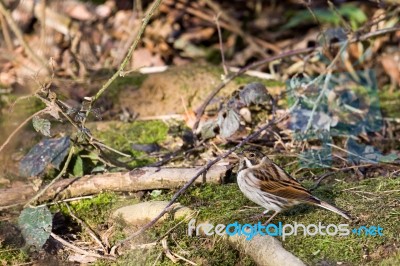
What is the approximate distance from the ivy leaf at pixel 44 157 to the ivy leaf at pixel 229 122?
1.01 meters

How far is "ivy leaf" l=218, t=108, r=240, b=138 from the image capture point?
15.6ft

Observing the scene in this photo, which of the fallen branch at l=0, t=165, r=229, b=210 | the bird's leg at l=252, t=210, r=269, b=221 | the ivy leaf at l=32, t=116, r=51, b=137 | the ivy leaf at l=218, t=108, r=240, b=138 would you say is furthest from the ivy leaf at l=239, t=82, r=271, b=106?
the ivy leaf at l=32, t=116, r=51, b=137

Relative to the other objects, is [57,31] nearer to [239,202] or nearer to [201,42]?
[201,42]

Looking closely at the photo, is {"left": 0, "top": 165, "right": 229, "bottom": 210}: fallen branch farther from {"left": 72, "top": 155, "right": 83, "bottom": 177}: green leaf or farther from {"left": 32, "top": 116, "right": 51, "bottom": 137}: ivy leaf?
{"left": 32, "top": 116, "right": 51, "bottom": 137}: ivy leaf

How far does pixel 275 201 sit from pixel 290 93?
189 cm

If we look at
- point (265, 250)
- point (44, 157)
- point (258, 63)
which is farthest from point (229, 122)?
point (265, 250)

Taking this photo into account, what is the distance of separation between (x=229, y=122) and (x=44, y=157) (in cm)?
121

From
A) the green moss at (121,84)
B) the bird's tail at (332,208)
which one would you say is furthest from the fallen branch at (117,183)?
the green moss at (121,84)

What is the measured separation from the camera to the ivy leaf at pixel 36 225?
12.7 ft

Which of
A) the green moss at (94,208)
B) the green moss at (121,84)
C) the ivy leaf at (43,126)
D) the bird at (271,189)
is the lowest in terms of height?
the green moss at (94,208)

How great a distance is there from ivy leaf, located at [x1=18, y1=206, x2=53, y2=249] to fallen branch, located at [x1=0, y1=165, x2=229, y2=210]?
0.21 metres

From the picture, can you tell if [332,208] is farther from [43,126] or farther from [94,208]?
[43,126]

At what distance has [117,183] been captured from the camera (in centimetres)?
426

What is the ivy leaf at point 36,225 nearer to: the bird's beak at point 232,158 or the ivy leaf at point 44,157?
the ivy leaf at point 44,157
